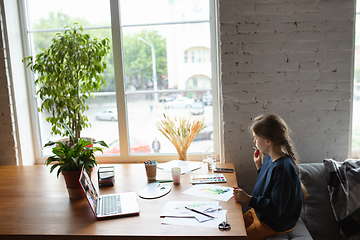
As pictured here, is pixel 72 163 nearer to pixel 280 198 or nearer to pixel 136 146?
pixel 136 146

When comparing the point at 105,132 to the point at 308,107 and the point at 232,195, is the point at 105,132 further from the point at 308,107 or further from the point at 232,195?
the point at 308,107

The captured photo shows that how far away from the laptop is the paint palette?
46 cm

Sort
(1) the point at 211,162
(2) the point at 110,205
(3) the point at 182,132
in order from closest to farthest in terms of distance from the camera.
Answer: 1. (2) the point at 110,205
2. (1) the point at 211,162
3. (3) the point at 182,132

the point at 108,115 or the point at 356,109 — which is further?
the point at 108,115

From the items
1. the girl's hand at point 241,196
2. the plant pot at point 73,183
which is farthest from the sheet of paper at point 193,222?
the plant pot at point 73,183

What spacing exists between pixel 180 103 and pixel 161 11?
887 mm

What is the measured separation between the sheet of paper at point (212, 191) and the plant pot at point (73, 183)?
693mm

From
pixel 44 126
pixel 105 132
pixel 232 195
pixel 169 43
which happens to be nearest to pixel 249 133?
pixel 232 195

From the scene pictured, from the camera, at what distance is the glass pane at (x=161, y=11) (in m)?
2.79

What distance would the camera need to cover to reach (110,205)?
1.81 metres

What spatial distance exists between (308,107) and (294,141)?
1.01 feet

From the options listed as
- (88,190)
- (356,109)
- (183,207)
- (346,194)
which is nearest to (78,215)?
(88,190)

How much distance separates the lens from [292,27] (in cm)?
244

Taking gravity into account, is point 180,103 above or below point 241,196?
above
